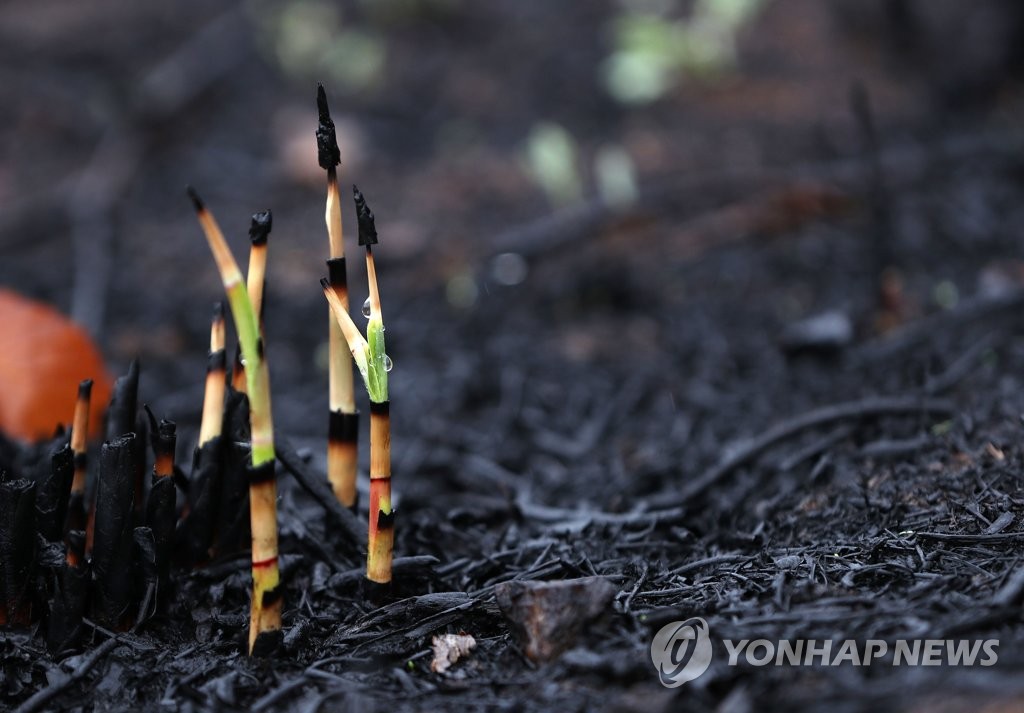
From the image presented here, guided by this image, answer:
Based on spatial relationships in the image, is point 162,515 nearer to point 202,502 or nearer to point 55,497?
point 202,502

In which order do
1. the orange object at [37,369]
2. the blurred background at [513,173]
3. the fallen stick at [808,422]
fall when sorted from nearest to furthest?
1. the fallen stick at [808,422]
2. the orange object at [37,369]
3. the blurred background at [513,173]

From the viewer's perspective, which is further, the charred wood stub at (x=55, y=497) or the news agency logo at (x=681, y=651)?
the charred wood stub at (x=55, y=497)

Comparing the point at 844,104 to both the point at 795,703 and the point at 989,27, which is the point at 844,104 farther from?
the point at 795,703

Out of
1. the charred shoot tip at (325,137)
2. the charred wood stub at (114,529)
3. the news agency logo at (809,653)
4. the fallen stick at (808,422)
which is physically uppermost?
the charred shoot tip at (325,137)

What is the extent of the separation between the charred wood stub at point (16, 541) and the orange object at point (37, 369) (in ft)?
2.44

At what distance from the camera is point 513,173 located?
4816 mm

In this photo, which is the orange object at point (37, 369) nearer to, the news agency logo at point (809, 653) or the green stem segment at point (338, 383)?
the green stem segment at point (338, 383)

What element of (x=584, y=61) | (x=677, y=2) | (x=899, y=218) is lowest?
(x=899, y=218)

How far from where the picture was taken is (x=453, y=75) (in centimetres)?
558

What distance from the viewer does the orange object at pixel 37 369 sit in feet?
7.67

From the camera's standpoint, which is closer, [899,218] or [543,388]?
[543,388]

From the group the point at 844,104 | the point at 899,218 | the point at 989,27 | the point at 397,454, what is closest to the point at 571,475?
the point at 397,454

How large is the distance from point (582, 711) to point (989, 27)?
4615mm

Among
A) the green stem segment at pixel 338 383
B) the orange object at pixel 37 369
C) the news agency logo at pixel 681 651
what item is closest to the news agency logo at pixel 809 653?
the news agency logo at pixel 681 651
